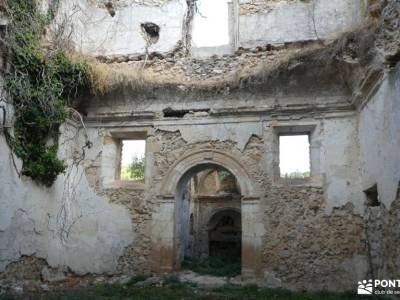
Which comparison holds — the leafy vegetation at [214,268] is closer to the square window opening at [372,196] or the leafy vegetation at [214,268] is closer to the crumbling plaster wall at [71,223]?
the crumbling plaster wall at [71,223]

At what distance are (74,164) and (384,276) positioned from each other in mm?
6018

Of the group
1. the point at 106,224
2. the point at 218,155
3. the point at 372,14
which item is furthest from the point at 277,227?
the point at 372,14

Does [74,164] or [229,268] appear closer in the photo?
[74,164]

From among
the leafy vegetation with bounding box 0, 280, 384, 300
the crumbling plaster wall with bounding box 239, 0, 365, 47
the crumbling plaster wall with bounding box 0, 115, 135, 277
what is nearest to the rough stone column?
the leafy vegetation with bounding box 0, 280, 384, 300

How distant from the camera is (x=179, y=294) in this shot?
228 inches

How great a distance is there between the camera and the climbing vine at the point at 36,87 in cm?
609

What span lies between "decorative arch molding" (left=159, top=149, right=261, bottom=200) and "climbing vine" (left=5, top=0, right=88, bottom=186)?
6.70 feet

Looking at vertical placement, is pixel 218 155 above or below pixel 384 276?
above

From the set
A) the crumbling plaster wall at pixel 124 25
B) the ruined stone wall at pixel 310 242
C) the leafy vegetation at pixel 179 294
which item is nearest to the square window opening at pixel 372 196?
the ruined stone wall at pixel 310 242

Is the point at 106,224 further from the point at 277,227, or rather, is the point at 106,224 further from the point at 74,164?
the point at 277,227

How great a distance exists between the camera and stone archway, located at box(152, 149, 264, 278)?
271 inches

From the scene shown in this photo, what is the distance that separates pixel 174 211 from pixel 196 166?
1.01 meters

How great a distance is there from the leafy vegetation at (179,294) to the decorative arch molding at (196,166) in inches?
75.2

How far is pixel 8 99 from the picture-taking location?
5977 millimetres
